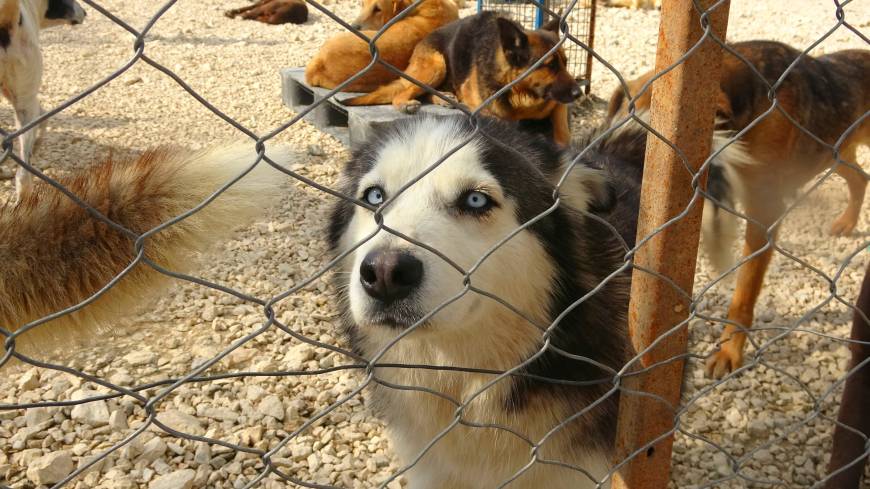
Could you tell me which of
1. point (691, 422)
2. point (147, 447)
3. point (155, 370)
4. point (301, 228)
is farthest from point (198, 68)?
point (691, 422)

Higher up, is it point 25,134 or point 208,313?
point 25,134

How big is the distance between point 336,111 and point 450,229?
4796 mm

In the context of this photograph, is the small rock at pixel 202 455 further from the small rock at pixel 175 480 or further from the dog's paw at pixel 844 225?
the dog's paw at pixel 844 225

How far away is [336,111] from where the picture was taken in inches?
246

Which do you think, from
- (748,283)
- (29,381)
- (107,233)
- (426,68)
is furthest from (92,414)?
(426,68)

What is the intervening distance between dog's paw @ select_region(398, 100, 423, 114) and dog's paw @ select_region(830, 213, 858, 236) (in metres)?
3.11

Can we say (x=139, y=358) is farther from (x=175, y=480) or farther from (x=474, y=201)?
(x=474, y=201)

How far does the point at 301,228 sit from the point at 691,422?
98.8 inches

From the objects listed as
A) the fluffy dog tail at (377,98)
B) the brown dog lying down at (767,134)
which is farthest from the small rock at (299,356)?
the fluffy dog tail at (377,98)

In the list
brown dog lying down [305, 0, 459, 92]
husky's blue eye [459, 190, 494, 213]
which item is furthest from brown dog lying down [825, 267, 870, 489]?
brown dog lying down [305, 0, 459, 92]

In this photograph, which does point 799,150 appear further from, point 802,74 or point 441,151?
point 441,151

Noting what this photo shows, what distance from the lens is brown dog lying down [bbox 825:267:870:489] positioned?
2.27 meters

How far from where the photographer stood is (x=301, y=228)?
4.32 m

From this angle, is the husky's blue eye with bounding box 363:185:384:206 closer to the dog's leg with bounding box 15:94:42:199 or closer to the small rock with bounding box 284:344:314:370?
the small rock with bounding box 284:344:314:370
